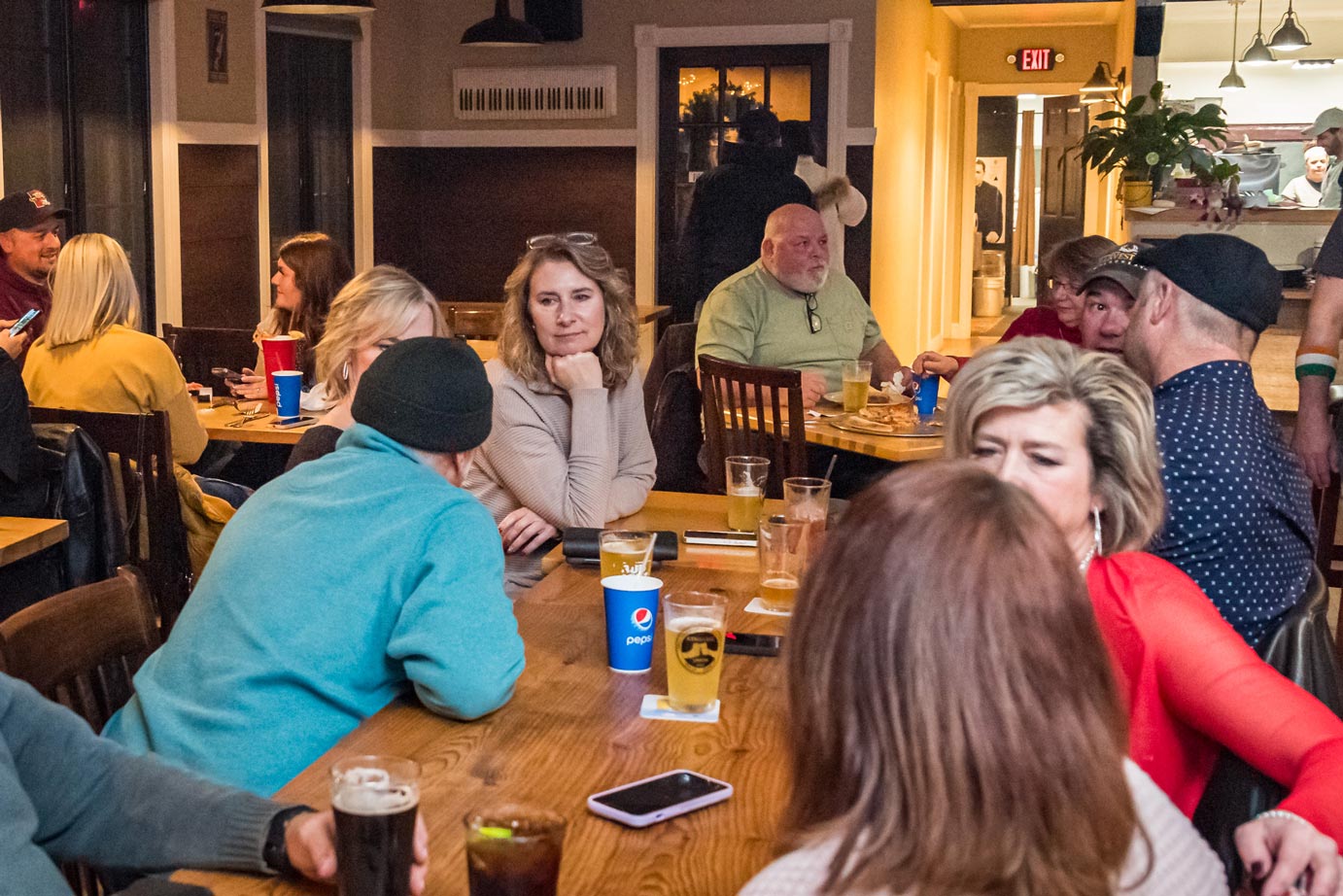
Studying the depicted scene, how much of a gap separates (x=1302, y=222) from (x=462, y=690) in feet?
24.2

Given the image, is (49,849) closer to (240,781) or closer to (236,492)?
(240,781)

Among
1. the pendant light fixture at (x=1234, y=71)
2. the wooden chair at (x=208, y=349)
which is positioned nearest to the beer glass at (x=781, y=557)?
the wooden chair at (x=208, y=349)

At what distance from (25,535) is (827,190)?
5.57 metres

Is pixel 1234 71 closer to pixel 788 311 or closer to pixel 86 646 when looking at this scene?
pixel 788 311

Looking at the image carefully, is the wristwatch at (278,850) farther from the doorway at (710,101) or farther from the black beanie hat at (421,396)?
the doorway at (710,101)

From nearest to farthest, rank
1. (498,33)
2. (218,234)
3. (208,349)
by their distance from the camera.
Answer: (208,349), (218,234), (498,33)

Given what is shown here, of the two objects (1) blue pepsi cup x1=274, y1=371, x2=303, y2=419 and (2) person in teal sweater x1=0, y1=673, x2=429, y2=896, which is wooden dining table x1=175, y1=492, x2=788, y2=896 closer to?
(2) person in teal sweater x1=0, y1=673, x2=429, y2=896

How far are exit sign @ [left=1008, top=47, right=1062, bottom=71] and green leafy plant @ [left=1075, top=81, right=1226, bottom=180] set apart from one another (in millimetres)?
5188

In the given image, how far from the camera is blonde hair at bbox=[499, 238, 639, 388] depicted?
3.29 m

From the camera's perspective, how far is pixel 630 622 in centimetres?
203

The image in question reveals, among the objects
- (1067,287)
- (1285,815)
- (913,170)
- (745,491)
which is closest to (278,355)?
(745,491)

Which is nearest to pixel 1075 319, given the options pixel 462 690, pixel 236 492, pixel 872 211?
pixel 236 492

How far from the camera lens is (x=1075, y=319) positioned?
459cm

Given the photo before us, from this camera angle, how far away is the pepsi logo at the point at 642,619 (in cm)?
204
